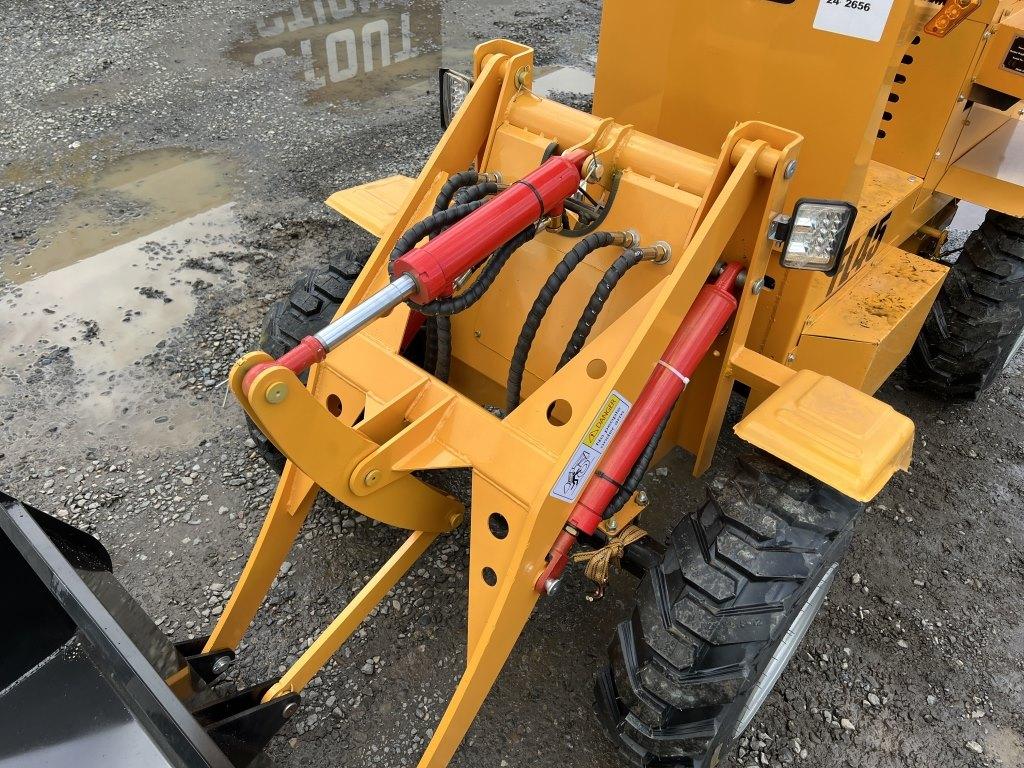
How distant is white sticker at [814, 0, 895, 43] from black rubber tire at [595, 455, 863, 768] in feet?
3.97

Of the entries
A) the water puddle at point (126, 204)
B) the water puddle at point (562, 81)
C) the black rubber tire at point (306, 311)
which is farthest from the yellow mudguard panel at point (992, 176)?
the water puddle at point (126, 204)

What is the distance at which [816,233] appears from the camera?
2072mm

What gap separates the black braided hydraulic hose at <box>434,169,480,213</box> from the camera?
2312 millimetres

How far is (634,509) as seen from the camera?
2477 millimetres

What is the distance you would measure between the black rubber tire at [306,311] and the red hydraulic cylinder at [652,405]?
4.44 ft

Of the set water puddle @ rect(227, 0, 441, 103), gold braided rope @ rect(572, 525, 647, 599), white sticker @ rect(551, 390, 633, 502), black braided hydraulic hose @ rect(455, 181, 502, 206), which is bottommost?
water puddle @ rect(227, 0, 441, 103)

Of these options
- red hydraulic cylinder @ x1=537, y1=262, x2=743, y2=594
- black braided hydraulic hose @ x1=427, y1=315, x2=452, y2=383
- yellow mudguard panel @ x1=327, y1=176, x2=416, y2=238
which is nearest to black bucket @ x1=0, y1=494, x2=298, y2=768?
red hydraulic cylinder @ x1=537, y1=262, x2=743, y2=594

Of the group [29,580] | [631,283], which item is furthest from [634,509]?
[29,580]

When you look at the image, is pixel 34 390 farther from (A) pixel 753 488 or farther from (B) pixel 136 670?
(A) pixel 753 488

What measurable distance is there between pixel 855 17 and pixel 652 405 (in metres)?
1.19

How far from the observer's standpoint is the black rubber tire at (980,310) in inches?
137

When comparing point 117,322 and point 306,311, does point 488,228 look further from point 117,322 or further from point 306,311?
point 117,322

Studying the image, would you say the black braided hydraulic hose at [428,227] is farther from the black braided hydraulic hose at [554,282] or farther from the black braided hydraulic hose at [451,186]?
the black braided hydraulic hose at [554,282]

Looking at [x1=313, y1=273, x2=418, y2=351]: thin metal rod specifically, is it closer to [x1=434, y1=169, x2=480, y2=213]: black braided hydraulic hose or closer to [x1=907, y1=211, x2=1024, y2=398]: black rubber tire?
[x1=434, y1=169, x2=480, y2=213]: black braided hydraulic hose
